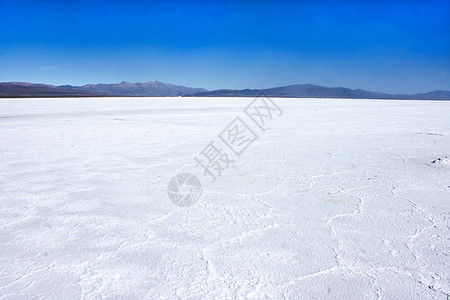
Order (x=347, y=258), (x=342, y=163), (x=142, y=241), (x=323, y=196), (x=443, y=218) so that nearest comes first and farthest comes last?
(x=347, y=258)
(x=142, y=241)
(x=443, y=218)
(x=323, y=196)
(x=342, y=163)

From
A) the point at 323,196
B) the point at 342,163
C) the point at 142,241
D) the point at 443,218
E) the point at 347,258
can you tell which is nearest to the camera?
the point at 347,258

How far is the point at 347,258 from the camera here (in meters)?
1.30

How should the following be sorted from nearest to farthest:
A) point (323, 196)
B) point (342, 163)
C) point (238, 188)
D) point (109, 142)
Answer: point (323, 196) < point (238, 188) < point (342, 163) < point (109, 142)

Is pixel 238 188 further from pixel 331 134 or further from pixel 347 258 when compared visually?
pixel 331 134

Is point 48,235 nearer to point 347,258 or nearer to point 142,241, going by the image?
point 142,241

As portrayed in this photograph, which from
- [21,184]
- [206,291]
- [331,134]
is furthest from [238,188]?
[331,134]

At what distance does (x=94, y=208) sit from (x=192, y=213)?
59 centimetres

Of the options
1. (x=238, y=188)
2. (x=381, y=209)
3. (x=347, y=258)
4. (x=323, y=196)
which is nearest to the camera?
(x=347, y=258)

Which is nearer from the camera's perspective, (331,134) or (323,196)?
(323,196)

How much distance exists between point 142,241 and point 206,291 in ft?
1.61

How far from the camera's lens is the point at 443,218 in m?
1.71

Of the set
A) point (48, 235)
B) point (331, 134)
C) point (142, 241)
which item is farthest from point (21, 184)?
point (331, 134)

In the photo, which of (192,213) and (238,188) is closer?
(192,213)

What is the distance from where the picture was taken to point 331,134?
4.86 meters
